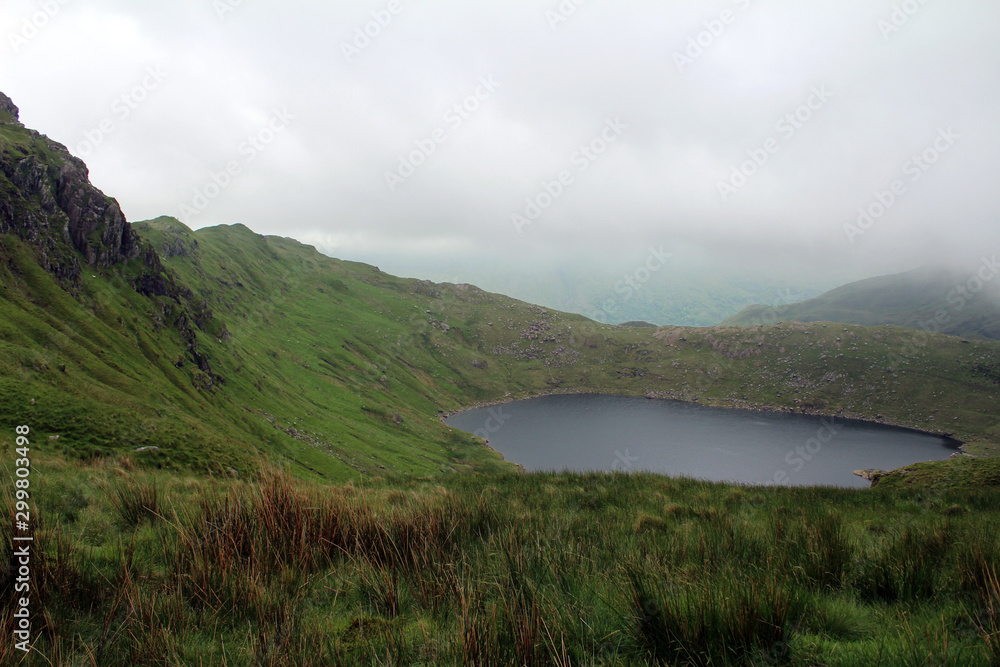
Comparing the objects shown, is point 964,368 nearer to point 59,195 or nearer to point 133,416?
point 133,416

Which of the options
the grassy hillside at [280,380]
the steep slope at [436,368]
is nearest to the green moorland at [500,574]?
the grassy hillside at [280,380]

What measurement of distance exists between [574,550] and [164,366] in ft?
208

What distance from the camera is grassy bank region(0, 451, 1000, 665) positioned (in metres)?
2.82

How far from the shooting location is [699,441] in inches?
5059

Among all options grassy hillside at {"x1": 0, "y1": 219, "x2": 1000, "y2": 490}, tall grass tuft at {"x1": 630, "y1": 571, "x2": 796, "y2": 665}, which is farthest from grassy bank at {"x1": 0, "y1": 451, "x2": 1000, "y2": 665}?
grassy hillside at {"x1": 0, "y1": 219, "x2": 1000, "y2": 490}

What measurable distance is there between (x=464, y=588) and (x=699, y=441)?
465ft

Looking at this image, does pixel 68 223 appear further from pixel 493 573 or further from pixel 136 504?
pixel 493 573

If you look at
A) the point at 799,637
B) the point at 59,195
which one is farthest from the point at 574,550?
the point at 59,195

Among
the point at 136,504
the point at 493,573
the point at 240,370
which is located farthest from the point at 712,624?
the point at 240,370

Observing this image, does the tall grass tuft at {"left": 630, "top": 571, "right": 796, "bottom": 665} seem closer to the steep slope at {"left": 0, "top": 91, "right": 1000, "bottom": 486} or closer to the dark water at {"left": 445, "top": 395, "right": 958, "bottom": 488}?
the steep slope at {"left": 0, "top": 91, "right": 1000, "bottom": 486}

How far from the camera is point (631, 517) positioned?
24.6 ft

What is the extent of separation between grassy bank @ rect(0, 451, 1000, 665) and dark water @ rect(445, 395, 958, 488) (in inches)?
3356

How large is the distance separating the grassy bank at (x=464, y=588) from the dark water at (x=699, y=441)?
8525cm

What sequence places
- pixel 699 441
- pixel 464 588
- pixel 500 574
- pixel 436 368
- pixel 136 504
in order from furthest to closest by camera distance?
pixel 436 368 → pixel 699 441 → pixel 136 504 → pixel 500 574 → pixel 464 588
